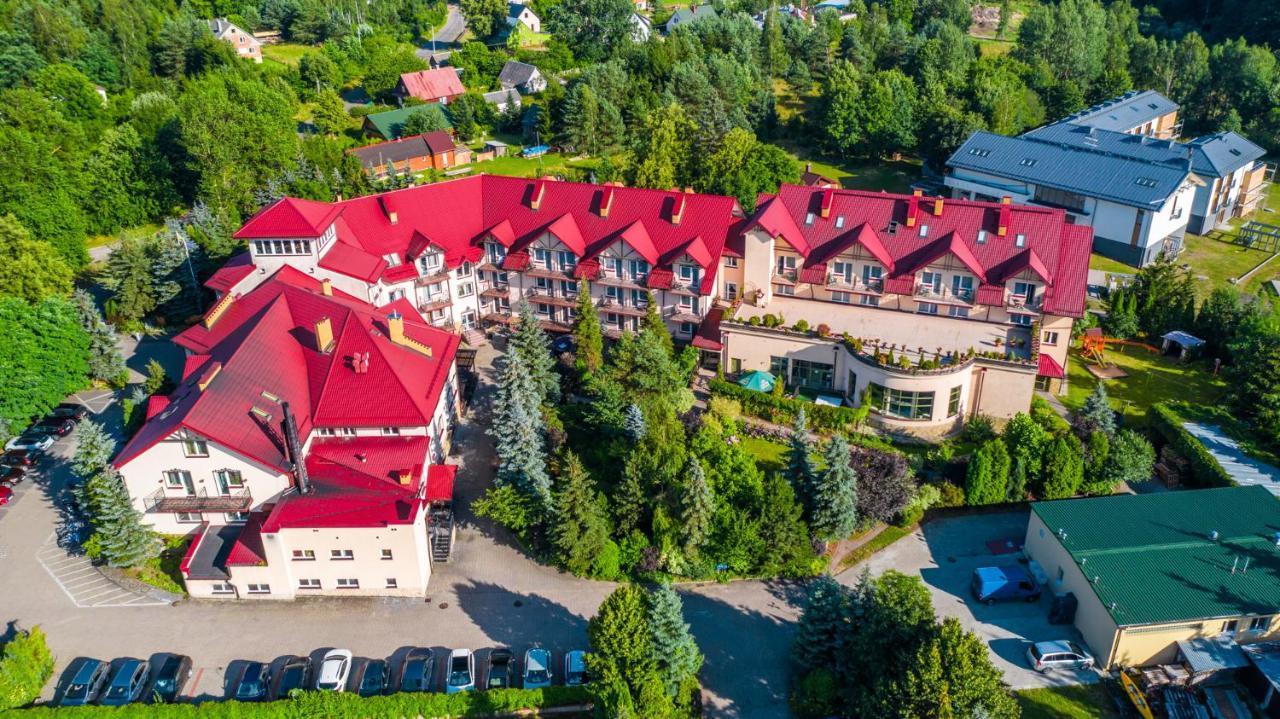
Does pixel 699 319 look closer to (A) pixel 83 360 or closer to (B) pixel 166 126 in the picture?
(A) pixel 83 360

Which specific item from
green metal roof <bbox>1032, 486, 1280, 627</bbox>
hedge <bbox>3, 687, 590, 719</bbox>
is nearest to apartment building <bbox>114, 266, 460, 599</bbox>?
hedge <bbox>3, 687, 590, 719</bbox>

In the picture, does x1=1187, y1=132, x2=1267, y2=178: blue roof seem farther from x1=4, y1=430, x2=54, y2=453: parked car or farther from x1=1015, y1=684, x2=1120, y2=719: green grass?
x1=4, y1=430, x2=54, y2=453: parked car

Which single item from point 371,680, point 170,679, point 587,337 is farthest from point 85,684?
point 587,337

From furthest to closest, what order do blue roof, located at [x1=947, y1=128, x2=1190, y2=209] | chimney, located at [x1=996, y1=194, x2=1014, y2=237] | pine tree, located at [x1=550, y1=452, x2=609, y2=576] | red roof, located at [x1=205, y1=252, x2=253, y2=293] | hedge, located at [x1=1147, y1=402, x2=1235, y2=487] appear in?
blue roof, located at [x1=947, y1=128, x2=1190, y2=209]
red roof, located at [x1=205, y1=252, x2=253, y2=293]
chimney, located at [x1=996, y1=194, x2=1014, y2=237]
hedge, located at [x1=1147, y1=402, x2=1235, y2=487]
pine tree, located at [x1=550, y1=452, x2=609, y2=576]

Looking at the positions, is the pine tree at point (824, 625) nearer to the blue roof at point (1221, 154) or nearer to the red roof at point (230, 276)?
the red roof at point (230, 276)

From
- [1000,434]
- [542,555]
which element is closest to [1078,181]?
[1000,434]

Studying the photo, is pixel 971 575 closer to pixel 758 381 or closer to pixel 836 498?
pixel 836 498
